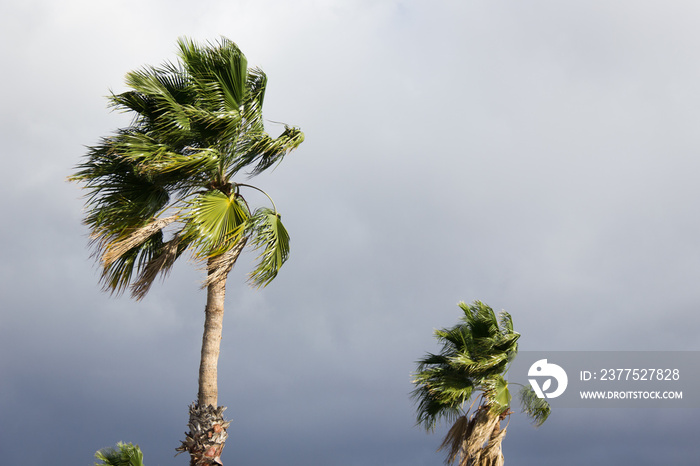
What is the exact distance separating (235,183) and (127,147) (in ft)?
6.31

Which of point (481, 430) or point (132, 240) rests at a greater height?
point (481, 430)

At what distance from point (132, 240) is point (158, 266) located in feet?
2.21

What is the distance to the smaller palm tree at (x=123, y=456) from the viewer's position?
411 inches

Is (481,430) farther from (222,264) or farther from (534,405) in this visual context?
(222,264)

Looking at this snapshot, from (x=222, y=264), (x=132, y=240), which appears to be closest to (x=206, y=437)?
(x=222, y=264)

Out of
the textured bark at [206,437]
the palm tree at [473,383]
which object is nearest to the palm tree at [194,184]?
the textured bark at [206,437]

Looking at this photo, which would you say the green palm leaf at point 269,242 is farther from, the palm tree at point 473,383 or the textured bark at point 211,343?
the palm tree at point 473,383

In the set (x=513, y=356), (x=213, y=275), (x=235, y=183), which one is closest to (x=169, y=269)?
(x=213, y=275)

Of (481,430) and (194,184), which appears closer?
(194,184)

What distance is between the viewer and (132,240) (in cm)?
1109

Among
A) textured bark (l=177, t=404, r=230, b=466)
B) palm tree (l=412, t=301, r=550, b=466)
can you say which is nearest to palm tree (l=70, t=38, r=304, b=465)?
textured bark (l=177, t=404, r=230, b=466)

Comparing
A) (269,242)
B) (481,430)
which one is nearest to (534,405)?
(481,430)

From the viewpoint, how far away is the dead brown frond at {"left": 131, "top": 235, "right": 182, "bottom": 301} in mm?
11492

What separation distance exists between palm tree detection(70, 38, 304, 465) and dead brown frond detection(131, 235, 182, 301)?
2 centimetres
